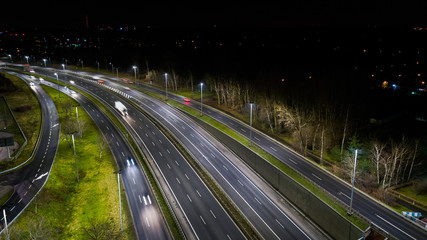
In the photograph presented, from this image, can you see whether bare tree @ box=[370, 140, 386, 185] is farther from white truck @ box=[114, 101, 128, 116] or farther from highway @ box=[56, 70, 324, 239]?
white truck @ box=[114, 101, 128, 116]

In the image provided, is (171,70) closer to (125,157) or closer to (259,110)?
(259,110)

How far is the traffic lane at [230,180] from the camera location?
3675 centimetres

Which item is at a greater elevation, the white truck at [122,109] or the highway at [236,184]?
the white truck at [122,109]

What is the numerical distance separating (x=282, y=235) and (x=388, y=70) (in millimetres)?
106442

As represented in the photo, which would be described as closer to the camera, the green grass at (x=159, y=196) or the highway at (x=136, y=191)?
the green grass at (x=159, y=196)

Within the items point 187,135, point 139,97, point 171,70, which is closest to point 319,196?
point 187,135

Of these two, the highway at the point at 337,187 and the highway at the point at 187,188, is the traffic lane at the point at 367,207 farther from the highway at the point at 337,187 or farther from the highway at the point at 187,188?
the highway at the point at 187,188

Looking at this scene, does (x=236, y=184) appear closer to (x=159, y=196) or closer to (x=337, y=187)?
(x=159, y=196)

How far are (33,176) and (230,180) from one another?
1285 inches

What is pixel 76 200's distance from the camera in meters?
43.6

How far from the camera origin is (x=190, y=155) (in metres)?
54.8

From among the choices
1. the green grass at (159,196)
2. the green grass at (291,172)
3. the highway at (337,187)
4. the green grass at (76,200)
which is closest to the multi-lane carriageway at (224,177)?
the green grass at (159,196)

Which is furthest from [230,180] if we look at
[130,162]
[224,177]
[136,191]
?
[130,162]

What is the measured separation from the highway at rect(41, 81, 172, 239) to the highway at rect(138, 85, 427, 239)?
24871 millimetres
